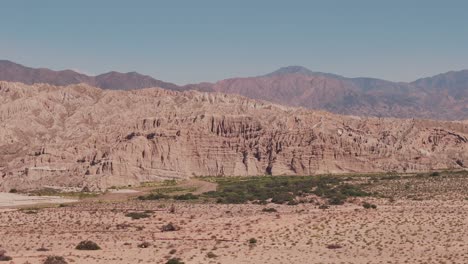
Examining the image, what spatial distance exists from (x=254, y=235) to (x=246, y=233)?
2.54 ft

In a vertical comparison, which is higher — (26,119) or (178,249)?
(26,119)

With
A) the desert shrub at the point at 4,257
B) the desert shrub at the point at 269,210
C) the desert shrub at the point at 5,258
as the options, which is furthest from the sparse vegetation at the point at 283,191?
the desert shrub at the point at 5,258

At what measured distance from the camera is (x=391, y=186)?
260ft

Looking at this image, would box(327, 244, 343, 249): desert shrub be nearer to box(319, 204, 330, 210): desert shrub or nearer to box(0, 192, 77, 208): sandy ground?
box(319, 204, 330, 210): desert shrub

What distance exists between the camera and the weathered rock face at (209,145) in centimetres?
10644

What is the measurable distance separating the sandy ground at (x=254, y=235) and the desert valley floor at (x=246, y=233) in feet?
0.21

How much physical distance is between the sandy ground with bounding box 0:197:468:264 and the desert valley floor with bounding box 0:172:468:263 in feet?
0.21

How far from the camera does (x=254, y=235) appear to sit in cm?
4453

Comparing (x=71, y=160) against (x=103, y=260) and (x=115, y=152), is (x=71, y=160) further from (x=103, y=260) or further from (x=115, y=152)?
(x=103, y=260)

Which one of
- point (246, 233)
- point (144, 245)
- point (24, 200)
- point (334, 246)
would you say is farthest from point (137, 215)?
point (24, 200)

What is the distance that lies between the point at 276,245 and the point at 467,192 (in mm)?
32032

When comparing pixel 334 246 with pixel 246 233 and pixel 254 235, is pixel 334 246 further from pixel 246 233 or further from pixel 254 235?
pixel 246 233

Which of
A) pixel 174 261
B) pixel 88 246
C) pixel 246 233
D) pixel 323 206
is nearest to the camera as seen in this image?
pixel 174 261

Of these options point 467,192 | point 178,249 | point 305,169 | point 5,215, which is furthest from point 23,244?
point 305,169
